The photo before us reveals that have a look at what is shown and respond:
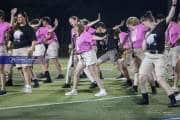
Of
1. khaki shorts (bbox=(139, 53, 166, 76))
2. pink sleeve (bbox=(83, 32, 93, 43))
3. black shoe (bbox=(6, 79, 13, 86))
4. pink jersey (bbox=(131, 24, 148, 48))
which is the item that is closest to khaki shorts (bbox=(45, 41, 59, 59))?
black shoe (bbox=(6, 79, 13, 86))

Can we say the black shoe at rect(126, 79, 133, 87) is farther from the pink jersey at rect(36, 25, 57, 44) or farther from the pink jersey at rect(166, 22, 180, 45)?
the pink jersey at rect(36, 25, 57, 44)

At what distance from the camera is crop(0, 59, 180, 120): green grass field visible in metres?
12.0

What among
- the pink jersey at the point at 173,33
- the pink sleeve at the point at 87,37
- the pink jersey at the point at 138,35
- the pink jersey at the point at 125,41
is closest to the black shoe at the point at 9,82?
the pink jersey at the point at 125,41

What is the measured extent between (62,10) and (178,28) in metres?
19.9

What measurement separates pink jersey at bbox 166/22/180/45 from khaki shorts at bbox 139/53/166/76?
3046 millimetres

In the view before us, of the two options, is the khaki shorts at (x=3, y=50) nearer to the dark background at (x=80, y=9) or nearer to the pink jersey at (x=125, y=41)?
the pink jersey at (x=125, y=41)

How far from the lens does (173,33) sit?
52.9 feet

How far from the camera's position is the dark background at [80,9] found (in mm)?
34312

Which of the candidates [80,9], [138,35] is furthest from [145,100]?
[80,9]

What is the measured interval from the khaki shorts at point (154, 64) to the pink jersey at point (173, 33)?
3046mm

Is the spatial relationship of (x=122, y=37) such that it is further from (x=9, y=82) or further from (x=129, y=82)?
(x=9, y=82)

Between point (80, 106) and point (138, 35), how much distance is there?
329 cm

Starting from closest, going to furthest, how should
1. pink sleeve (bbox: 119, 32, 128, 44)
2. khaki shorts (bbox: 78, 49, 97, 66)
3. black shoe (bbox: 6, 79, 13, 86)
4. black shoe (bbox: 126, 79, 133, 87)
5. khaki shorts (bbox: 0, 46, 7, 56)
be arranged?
khaki shorts (bbox: 78, 49, 97, 66) < khaki shorts (bbox: 0, 46, 7, 56) < black shoe (bbox: 126, 79, 133, 87) < pink sleeve (bbox: 119, 32, 128, 44) < black shoe (bbox: 6, 79, 13, 86)

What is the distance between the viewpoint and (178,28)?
16172mm
